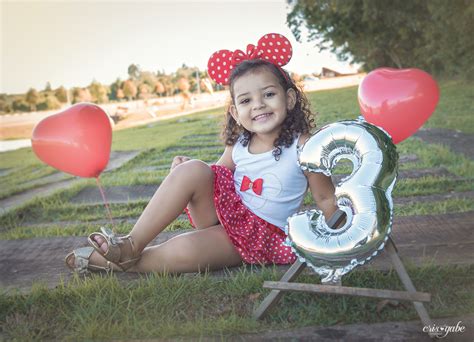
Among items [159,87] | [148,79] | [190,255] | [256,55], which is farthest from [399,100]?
[148,79]

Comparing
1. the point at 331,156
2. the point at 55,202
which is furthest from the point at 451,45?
the point at 331,156

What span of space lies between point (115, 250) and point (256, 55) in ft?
2.96

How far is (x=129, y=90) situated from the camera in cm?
1210

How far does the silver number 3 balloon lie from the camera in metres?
1.38

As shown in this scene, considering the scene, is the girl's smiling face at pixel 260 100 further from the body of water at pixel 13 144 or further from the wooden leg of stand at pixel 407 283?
the body of water at pixel 13 144

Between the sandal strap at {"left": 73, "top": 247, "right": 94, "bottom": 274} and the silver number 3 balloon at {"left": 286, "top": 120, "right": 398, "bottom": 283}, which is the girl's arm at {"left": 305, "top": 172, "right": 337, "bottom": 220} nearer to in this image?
the silver number 3 balloon at {"left": 286, "top": 120, "right": 398, "bottom": 283}

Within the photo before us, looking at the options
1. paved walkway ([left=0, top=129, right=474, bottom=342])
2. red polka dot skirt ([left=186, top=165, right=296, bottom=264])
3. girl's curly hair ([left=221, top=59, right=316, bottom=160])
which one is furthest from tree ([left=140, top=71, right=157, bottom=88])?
red polka dot skirt ([left=186, top=165, right=296, bottom=264])

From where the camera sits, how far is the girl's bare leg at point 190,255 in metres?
1.87

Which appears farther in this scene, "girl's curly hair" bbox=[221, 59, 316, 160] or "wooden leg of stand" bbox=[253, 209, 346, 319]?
"girl's curly hair" bbox=[221, 59, 316, 160]

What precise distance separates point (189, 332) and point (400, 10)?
8465mm

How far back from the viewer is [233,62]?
200 centimetres

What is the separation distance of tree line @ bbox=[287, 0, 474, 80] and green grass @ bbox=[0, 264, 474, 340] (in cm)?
525

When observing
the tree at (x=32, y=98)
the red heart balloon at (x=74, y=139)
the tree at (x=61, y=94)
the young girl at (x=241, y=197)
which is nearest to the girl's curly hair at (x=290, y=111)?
the young girl at (x=241, y=197)

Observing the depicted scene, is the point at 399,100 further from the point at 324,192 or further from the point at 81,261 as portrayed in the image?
the point at 81,261
